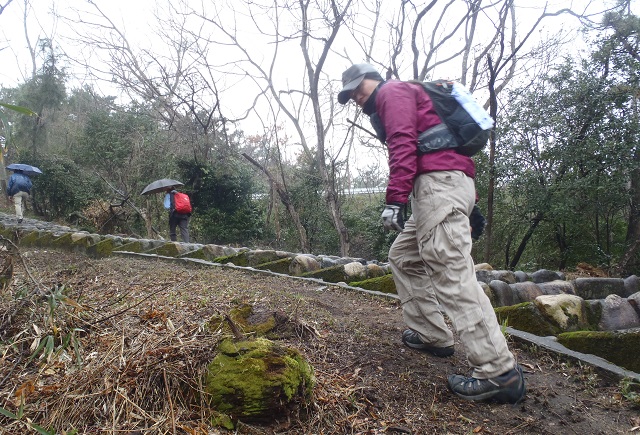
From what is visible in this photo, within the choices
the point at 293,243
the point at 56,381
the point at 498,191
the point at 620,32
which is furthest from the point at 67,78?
the point at 56,381

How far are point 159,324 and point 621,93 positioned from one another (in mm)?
8777

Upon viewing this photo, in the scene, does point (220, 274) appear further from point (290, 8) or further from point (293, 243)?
point (293, 243)

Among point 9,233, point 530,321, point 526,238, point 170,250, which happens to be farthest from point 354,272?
point 9,233

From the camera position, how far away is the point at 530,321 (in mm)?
3365

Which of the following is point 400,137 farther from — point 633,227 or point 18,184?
point 18,184

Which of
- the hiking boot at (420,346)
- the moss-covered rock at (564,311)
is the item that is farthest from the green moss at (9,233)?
the moss-covered rock at (564,311)

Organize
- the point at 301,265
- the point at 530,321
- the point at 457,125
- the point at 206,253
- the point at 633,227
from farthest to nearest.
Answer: the point at 633,227
the point at 206,253
the point at 301,265
the point at 530,321
the point at 457,125

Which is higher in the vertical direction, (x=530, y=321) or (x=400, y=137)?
(x=400, y=137)

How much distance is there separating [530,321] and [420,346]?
1061mm

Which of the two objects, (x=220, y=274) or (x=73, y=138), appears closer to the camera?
(x=220, y=274)

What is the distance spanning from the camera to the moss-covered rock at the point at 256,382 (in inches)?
69.9

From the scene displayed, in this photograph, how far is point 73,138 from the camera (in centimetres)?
1995

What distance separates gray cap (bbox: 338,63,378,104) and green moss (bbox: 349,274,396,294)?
8.10 feet

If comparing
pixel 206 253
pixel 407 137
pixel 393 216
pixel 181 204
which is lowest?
pixel 206 253
